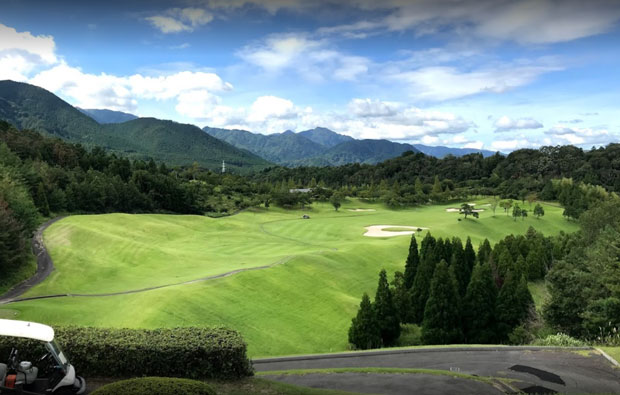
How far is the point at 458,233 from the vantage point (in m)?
72.9

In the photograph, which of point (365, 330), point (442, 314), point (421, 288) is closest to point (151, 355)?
point (365, 330)

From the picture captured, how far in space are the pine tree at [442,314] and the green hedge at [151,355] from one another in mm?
19147

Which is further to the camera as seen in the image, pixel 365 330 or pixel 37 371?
pixel 365 330

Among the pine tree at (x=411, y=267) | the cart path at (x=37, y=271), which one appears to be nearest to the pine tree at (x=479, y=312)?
the pine tree at (x=411, y=267)

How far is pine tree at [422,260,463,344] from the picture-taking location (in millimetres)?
28531

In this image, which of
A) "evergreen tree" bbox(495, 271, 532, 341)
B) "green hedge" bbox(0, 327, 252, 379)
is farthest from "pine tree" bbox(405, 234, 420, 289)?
"green hedge" bbox(0, 327, 252, 379)

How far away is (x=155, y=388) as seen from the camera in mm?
9156

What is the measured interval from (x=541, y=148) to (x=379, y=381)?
193 meters

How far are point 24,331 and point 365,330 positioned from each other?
71.6 ft

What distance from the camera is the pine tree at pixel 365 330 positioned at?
27.6 m

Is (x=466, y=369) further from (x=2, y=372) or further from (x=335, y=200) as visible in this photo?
(x=335, y=200)

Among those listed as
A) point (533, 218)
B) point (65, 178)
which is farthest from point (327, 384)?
point (533, 218)

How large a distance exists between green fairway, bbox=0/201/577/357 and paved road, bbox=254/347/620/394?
9.43 m

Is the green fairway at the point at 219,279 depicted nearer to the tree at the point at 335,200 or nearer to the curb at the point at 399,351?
the curb at the point at 399,351
